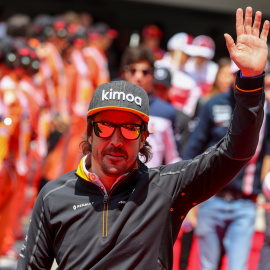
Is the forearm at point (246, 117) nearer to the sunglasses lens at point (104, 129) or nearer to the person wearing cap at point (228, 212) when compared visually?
the sunglasses lens at point (104, 129)

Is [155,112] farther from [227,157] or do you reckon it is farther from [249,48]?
[249,48]

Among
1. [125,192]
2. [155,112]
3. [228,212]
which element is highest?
[155,112]

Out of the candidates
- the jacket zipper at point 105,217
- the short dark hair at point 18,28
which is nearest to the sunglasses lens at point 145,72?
the jacket zipper at point 105,217

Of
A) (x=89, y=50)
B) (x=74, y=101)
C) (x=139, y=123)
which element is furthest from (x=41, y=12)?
(x=139, y=123)

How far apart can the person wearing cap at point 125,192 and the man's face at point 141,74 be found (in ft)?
9.10

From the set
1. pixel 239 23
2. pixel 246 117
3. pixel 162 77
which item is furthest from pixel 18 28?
pixel 246 117

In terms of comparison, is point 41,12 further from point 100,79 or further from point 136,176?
point 136,176

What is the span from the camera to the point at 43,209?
3564mm

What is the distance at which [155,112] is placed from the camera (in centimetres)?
657

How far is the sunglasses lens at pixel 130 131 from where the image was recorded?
3.56 meters

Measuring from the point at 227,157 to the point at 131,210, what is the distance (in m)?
0.51

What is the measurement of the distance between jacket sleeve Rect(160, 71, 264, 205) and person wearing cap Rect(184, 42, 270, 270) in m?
2.40

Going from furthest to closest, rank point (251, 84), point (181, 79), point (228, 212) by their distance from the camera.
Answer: point (181, 79) → point (228, 212) → point (251, 84)

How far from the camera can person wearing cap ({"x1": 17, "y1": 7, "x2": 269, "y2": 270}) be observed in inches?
131
